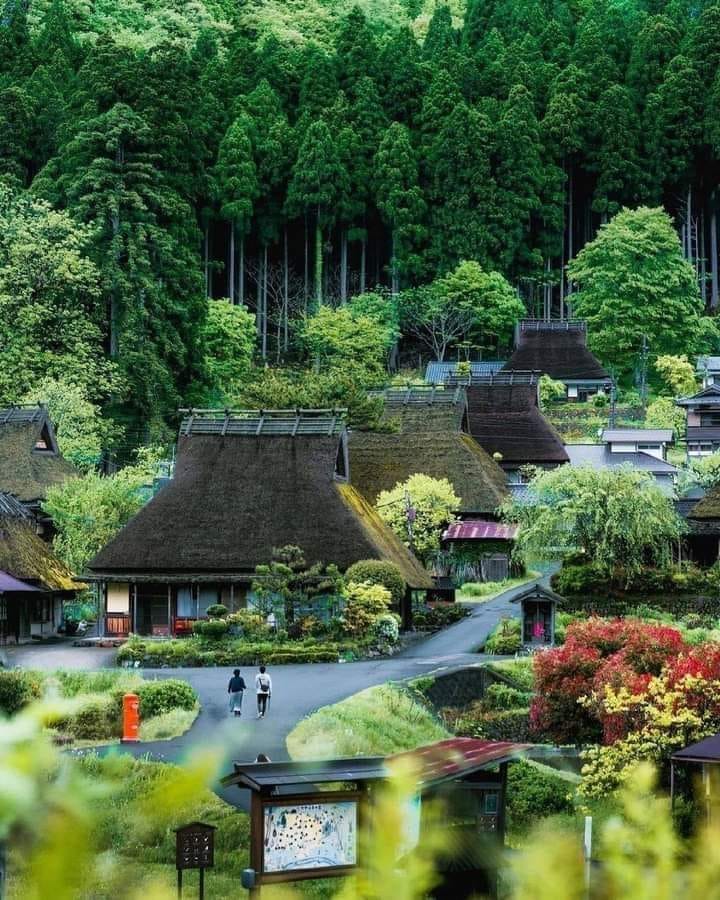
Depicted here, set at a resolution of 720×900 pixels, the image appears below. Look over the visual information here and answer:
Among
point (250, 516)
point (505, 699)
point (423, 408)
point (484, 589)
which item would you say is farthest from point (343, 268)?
point (505, 699)

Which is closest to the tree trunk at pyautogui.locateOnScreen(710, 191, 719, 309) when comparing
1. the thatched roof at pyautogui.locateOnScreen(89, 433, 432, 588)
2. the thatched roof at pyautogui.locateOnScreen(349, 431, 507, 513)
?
the thatched roof at pyautogui.locateOnScreen(349, 431, 507, 513)

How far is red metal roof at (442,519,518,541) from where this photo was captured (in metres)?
46.4

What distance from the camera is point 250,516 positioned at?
38969 millimetres

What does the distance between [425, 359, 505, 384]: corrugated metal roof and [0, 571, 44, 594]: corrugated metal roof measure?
3467cm

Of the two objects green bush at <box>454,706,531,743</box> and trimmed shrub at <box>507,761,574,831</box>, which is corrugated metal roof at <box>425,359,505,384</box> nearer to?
green bush at <box>454,706,531,743</box>

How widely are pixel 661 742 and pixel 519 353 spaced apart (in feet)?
175

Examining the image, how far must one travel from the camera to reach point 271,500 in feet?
129

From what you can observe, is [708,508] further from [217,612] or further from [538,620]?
[217,612]

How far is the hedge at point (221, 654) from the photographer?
32.2 metres

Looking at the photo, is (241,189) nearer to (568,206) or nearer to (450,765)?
(568,206)

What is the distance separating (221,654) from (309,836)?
18919 millimetres

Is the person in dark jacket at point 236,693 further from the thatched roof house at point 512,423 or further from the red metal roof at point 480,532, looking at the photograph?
the thatched roof house at point 512,423

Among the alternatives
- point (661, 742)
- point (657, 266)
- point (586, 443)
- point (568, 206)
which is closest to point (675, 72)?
point (568, 206)

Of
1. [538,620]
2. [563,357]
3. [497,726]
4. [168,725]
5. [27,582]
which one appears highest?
[563,357]
